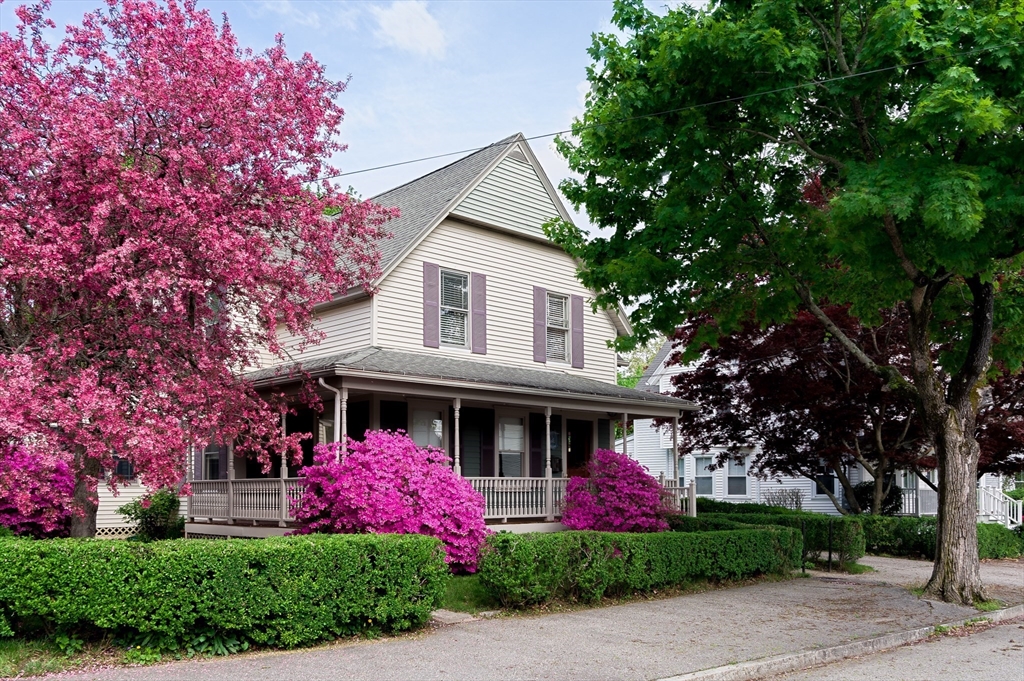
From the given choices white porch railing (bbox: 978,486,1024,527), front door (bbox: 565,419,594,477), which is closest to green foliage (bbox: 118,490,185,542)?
front door (bbox: 565,419,594,477)

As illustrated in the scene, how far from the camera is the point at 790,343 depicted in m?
23.2

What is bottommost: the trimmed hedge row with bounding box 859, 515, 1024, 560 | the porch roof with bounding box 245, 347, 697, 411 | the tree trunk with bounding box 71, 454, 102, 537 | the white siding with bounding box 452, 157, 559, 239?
the trimmed hedge row with bounding box 859, 515, 1024, 560

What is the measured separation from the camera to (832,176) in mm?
15250

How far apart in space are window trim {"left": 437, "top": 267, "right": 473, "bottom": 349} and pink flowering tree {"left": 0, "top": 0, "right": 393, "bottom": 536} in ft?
22.2

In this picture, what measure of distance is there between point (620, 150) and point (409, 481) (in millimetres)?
6277

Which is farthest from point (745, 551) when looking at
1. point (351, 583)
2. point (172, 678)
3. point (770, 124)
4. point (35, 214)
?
point (35, 214)

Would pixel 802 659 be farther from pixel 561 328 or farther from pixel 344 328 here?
pixel 561 328

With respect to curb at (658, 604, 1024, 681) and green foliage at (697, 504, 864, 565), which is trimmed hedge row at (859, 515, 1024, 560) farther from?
curb at (658, 604, 1024, 681)

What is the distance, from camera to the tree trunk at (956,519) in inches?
Result: 582

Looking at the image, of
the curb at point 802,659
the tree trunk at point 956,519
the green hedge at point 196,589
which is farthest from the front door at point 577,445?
the green hedge at point 196,589

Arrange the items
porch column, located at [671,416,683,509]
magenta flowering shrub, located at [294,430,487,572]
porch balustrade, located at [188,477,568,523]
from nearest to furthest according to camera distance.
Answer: magenta flowering shrub, located at [294,430,487,572], porch balustrade, located at [188,477,568,523], porch column, located at [671,416,683,509]

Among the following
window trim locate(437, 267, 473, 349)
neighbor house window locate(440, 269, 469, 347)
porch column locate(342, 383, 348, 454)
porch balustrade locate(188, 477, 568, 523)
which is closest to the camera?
porch column locate(342, 383, 348, 454)

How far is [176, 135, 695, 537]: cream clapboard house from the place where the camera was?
699 inches

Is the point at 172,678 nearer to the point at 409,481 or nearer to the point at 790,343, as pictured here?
the point at 409,481
